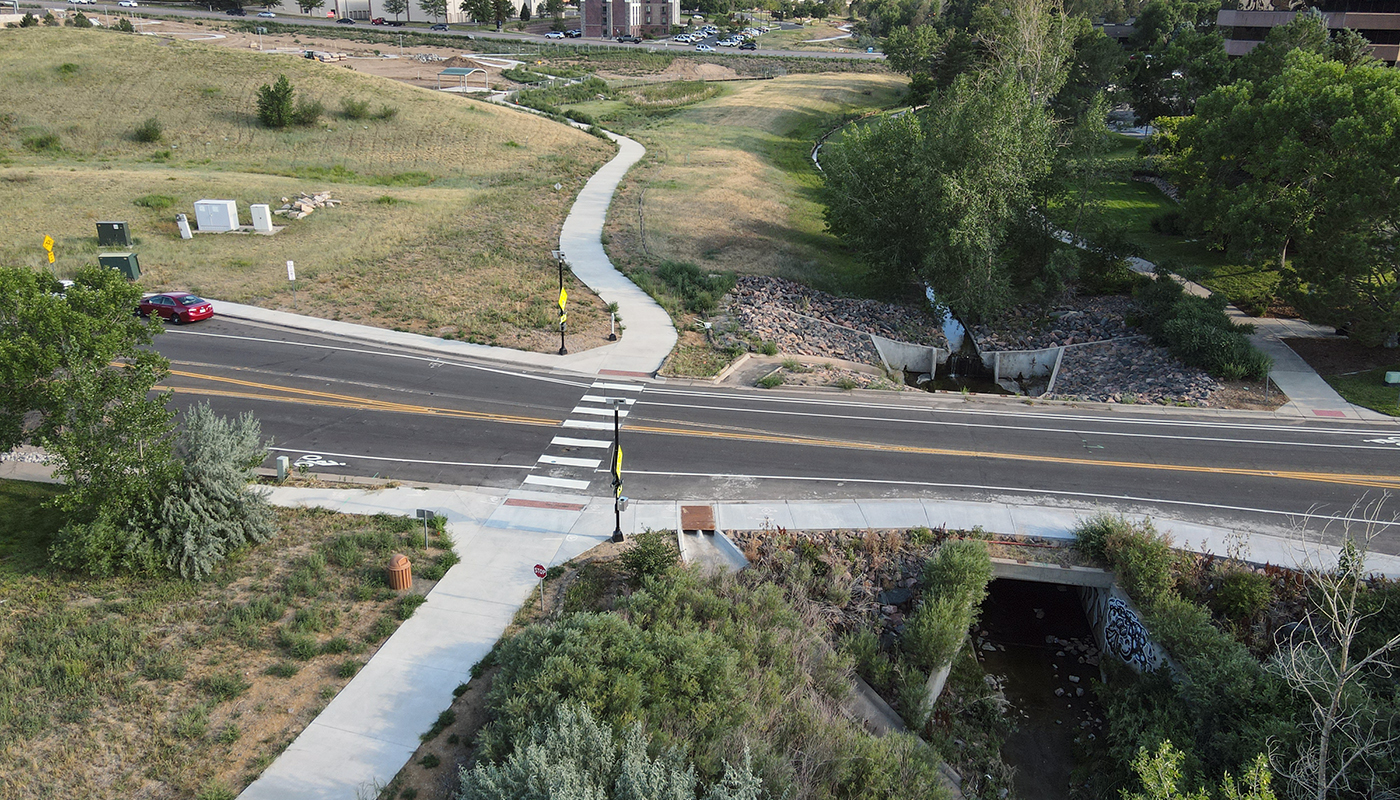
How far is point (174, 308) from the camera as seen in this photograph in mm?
32062

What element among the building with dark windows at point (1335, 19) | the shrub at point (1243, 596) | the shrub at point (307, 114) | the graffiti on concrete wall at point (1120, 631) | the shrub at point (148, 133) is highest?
the building with dark windows at point (1335, 19)

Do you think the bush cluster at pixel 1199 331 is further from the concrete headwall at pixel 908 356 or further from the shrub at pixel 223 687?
the shrub at pixel 223 687

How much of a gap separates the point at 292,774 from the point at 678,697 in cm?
605

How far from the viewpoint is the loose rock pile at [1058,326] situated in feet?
124

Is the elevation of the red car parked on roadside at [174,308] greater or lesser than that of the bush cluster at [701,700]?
greater

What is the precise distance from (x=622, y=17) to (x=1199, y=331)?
126 meters

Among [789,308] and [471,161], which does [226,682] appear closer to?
[789,308]

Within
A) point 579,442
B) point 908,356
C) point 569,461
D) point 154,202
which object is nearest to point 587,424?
point 579,442

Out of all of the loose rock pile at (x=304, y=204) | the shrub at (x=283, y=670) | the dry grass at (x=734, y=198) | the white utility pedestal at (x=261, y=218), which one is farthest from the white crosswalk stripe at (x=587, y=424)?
the loose rock pile at (x=304, y=204)

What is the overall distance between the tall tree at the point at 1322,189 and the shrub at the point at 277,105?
2131 inches

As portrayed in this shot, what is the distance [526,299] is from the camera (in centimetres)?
3534

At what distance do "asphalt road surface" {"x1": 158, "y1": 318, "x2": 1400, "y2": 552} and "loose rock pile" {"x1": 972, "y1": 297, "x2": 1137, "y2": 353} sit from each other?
10.0m

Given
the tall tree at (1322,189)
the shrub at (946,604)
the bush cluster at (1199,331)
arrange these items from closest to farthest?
1. the shrub at (946,604)
2. the tall tree at (1322,189)
3. the bush cluster at (1199,331)

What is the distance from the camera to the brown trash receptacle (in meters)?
17.8
